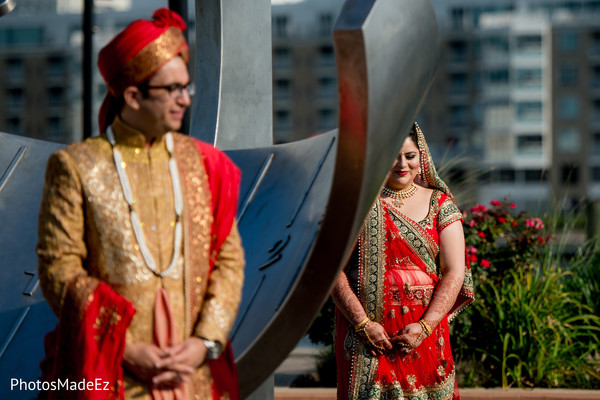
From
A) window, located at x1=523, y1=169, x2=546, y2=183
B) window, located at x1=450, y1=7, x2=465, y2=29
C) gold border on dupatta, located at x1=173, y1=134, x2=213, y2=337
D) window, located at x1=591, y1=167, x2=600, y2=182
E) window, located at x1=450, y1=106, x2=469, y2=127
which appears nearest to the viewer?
gold border on dupatta, located at x1=173, y1=134, x2=213, y2=337

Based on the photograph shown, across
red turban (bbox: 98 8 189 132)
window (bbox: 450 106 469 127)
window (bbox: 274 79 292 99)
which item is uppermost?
window (bbox: 274 79 292 99)

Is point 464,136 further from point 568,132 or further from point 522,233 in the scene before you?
point 522,233

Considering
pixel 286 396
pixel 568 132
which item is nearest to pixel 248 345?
pixel 286 396

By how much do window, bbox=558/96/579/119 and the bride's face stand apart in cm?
8174

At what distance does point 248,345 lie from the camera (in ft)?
9.66

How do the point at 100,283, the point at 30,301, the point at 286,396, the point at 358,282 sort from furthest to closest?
1. the point at 286,396
2. the point at 358,282
3. the point at 30,301
4. the point at 100,283

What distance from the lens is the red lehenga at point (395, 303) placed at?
13.0 ft

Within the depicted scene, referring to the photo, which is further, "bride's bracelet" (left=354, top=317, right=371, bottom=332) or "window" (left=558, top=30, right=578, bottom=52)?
"window" (left=558, top=30, right=578, bottom=52)

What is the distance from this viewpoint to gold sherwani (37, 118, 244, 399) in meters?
2.33

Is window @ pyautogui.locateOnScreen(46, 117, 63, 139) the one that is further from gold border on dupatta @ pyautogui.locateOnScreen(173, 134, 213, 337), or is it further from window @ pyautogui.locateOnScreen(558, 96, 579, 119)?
gold border on dupatta @ pyautogui.locateOnScreen(173, 134, 213, 337)

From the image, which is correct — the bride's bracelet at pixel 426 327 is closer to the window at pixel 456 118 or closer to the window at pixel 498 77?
the window at pixel 456 118

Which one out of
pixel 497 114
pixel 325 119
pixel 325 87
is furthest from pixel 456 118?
pixel 325 87

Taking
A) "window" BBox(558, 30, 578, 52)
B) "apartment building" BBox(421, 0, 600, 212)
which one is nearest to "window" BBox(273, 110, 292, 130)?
"apartment building" BBox(421, 0, 600, 212)

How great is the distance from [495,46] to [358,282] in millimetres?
83943
